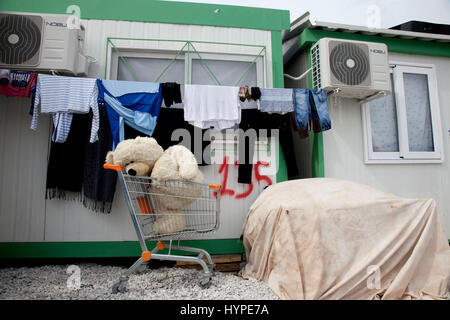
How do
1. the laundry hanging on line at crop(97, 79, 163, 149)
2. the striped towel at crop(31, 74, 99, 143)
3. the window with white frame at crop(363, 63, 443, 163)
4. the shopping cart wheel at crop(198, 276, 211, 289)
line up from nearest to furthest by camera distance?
the shopping cart wheel at crop(198, 276, 211, 289) < the striped towel at crop(31, 74, 99, 143) < the laundry hanging on line at crop(97, 79, 163, 149) < the window with white frame at crop(363, 63, 443, 163)

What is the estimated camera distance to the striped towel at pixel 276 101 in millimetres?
3127

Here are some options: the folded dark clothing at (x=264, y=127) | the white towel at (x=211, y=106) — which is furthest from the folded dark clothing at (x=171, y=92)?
the folded dark clothing at (x=264, y=127)

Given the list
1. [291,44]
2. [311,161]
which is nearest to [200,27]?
[291,44]

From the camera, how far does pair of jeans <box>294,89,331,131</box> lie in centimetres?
319

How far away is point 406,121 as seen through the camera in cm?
382

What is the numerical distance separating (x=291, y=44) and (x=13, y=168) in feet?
14.7

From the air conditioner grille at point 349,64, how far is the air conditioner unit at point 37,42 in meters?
3.32

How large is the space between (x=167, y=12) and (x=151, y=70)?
0.86 m

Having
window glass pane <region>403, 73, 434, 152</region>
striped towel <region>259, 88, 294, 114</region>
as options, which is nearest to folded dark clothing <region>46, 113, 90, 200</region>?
striped towel <region>259, 88, 294, 114</region>

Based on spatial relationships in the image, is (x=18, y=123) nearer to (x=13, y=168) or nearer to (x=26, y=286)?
(x=13, y=168)

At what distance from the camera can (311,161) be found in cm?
371

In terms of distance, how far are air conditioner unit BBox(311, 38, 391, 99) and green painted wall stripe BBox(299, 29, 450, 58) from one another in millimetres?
355

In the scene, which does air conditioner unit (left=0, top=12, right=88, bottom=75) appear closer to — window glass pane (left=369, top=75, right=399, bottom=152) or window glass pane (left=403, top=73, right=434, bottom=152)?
window glass pane (left=369, top=75, right=399, bottom=152)

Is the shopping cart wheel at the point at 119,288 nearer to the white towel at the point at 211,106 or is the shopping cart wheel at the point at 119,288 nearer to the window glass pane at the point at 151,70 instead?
the white towel at the point at 211,106
